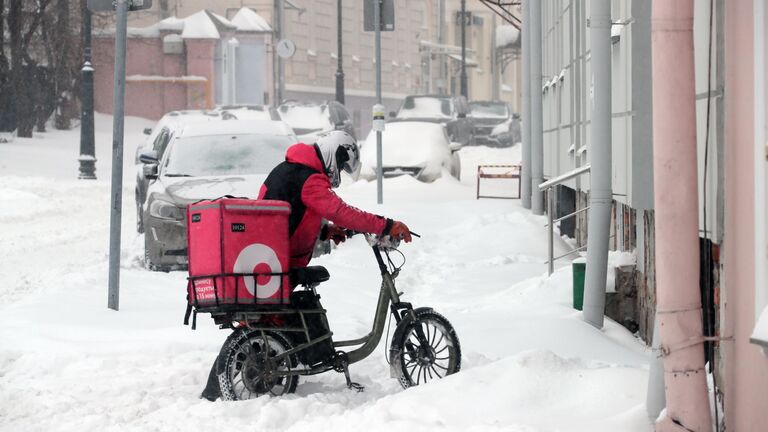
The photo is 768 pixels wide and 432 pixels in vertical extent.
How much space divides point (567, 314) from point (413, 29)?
203 feet

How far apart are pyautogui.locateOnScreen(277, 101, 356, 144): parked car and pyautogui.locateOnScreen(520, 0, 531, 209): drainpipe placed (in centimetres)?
1332

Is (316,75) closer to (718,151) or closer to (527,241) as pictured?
(527,241)

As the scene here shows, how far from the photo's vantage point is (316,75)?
5878cm

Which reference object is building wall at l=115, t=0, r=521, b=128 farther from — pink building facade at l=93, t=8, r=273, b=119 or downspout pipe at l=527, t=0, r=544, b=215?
downspout pipe at l=527, t=0, r=544, b=215

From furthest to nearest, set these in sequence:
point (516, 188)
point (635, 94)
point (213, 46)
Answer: point (213, 46) → point (516, 188) → point (635, 94)

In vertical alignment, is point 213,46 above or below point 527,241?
above

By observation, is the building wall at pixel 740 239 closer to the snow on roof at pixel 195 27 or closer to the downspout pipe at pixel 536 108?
the downspout pipe at pixel 536 108

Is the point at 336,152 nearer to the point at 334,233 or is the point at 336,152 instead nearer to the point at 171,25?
the point at 334,233

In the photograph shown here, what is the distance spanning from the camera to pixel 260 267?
699 centimetres

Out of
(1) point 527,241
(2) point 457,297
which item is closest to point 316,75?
(1) point 527,241

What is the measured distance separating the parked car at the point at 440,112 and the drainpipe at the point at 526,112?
15.1 m

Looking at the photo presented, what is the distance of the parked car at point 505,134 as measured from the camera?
45188 millimetres

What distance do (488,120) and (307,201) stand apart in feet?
131

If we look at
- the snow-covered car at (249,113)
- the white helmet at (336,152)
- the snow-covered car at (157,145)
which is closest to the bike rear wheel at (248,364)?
the white helmet at (336,152)
